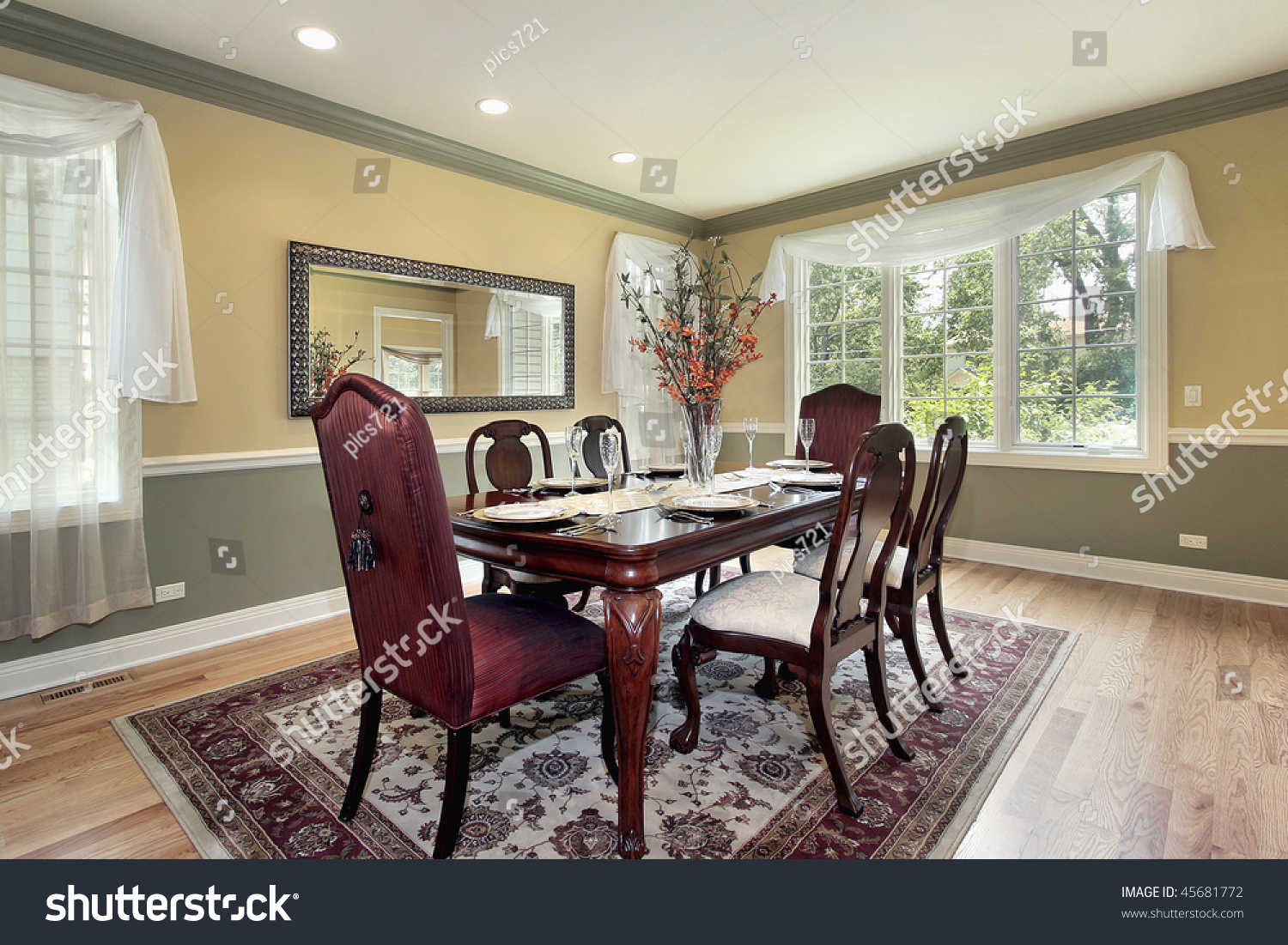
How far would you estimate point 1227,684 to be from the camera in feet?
8.05

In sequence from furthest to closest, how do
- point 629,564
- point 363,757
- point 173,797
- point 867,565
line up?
1. point 867,565
2. point 173,797
3. point 363,757
4. point 629,564

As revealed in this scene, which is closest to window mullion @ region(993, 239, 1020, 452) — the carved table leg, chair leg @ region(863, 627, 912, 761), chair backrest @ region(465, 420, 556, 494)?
chair leg @ region(863, 627, 912, 761)

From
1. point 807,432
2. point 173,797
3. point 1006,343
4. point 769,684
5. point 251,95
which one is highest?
point 251,95

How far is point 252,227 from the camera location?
3113 mm

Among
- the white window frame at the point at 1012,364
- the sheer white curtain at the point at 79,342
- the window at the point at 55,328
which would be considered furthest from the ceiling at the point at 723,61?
the white window frame at the point at 1012,364

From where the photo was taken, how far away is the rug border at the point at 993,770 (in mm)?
1581

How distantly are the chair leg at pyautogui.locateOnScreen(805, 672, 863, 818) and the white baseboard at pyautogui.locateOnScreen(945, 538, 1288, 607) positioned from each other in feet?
9.81

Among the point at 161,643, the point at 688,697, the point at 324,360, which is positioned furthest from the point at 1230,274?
the point at 161,643

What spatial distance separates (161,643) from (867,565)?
2.92 metres

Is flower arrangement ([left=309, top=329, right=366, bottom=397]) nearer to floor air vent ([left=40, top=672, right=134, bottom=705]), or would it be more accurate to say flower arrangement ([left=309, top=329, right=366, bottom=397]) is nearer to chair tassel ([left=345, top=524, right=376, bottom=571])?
floor air vent ([left=40, top=672, right=134, bottom=705])

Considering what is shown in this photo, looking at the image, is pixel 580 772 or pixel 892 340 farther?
pixel 892 340

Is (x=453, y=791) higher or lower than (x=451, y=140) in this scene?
lower

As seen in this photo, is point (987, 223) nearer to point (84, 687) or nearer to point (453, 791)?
point (453, 791)
